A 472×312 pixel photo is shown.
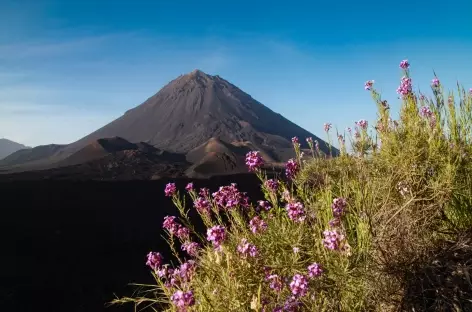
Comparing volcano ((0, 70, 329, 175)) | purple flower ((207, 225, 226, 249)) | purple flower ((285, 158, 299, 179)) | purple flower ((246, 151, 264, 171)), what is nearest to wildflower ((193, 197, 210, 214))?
purple flower ((246, 151, 264, 171))

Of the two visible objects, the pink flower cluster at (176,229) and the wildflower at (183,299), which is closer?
the wildflower at (183,299)

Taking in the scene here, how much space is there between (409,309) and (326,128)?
8.61ft

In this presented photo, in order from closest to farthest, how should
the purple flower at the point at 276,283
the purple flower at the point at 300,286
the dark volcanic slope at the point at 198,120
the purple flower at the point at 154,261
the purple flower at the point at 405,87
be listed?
the purple flower at the point at 300,286 < the purple flower at the point at 276,283 < the purple flower at the point at 154,261 < the purple flower at the point at 405,87 < the dark volcanic slope at the point at 198,120

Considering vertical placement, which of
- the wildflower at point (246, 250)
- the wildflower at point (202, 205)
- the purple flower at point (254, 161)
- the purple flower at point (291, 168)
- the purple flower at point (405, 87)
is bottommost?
the wildflower at point (246, 250)

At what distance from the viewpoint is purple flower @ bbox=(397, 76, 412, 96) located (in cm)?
343

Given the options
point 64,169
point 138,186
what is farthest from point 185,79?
point 138,186

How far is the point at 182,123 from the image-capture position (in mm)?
77625

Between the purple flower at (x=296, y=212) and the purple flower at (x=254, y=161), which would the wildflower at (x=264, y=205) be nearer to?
the purple flower at (x=254, y=161)

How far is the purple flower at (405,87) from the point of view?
3.43 m

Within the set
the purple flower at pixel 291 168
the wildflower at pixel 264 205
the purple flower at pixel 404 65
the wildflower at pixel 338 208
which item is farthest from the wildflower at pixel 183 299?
the purple flower at pixel 404 65

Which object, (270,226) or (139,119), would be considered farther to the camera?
(139,119)

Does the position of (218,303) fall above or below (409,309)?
above

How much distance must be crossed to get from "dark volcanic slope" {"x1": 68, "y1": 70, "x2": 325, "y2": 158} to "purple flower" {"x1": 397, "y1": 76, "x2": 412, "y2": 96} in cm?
5703

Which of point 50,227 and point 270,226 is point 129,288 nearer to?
point 50,227
